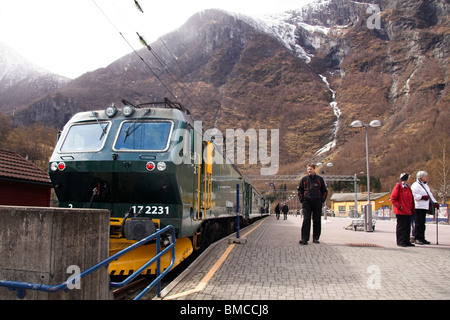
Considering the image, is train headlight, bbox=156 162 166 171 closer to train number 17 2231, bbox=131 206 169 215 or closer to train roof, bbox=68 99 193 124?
train number 17 2231, bbox=131 206 169 215

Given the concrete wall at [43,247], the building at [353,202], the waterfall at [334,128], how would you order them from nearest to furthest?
the concrete wall at [43,247]
the building at [353,202]
the waterfall at [334,128]

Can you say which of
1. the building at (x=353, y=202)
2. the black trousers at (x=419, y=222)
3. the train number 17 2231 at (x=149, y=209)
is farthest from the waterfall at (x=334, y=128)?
the train number 17 2231 at (x=149, y=209)

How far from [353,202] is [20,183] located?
70.9 m

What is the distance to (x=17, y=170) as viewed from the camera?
16.6 meters

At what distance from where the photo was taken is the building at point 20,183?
15.7 m

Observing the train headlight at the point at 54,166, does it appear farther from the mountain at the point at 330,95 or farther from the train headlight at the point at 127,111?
the mountain at the point at 330,95

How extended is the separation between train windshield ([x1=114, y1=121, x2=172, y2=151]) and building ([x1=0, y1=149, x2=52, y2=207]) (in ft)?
36.4

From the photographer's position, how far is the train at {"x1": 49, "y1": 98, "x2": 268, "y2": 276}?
20.5 feet

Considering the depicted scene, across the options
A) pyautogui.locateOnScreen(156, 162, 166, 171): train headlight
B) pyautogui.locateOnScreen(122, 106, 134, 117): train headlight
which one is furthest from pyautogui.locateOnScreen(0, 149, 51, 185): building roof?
pyautogui.locateOnScreen(156, 162, 166, 171): train headlight

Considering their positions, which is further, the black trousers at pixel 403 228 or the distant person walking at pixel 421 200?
the distant person walking at pixel 421 200

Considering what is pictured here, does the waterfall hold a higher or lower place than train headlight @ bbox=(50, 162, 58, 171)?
higher

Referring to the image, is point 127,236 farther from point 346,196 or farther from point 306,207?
point 346,196

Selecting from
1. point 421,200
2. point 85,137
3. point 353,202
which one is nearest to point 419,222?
point 421,200

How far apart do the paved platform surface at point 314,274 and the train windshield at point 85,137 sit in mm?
2831
